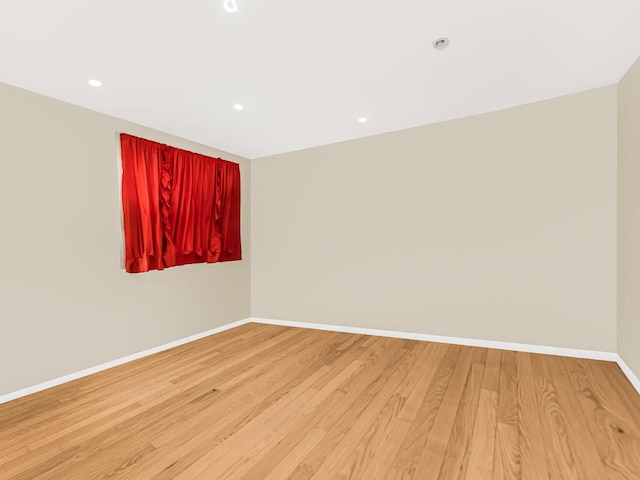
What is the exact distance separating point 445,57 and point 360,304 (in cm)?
→ 294

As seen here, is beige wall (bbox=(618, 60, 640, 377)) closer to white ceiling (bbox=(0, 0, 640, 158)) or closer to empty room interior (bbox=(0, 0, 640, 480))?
empty room interior (bbox=(0, 0, 640, 480))

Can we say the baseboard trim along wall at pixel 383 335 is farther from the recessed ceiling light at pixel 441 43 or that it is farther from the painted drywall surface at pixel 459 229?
the recessed ceiling light at pixel 441 43

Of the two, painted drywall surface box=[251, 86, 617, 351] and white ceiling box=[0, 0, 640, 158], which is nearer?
white ceiling box=[0, 0, 640, 158]

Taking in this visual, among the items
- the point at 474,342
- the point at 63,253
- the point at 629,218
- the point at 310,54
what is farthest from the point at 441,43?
the point at 63,253

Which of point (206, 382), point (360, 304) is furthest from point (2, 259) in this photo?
point (360, 304)

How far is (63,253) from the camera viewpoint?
2.76 meters

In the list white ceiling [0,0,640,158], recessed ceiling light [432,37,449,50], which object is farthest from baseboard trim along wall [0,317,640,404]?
recessed ceiling light [432,37,449,50]

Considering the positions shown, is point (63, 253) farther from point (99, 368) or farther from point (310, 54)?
point (310, 54)

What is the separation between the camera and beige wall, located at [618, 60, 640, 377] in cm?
248

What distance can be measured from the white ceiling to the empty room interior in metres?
0.02

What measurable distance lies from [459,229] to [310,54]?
8.22 feet

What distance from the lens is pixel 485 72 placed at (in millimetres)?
2535

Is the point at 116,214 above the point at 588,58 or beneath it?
beneath

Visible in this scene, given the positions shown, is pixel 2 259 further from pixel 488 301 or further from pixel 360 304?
pixel 488 301
